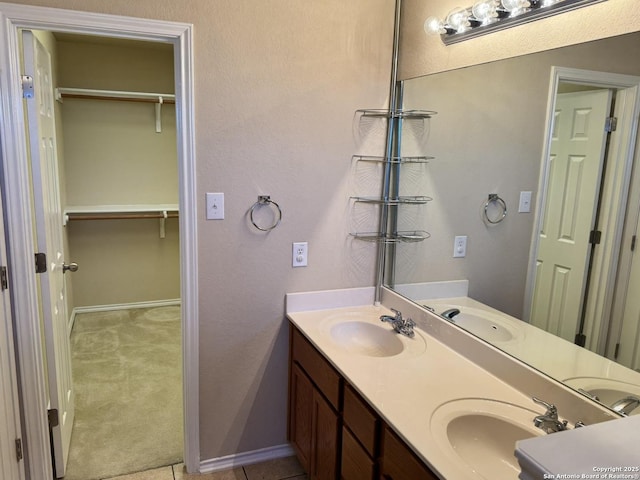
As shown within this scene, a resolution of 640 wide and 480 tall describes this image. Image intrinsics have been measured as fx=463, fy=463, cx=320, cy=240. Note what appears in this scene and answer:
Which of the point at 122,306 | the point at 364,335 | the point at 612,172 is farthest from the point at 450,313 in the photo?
the point at 122,306

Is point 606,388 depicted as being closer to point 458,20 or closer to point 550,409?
point 550,409

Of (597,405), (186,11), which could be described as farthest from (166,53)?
(597,405)

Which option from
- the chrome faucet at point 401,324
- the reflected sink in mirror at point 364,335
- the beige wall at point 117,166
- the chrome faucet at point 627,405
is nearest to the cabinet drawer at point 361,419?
the reflected sink in mirror at point 364,335

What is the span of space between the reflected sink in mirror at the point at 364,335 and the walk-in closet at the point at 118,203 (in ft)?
5.19

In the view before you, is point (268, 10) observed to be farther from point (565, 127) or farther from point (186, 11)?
point (565, 127)

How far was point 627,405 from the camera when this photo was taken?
4.11ft

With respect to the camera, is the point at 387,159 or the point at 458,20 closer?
the point at 458,20

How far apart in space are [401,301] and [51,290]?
5.15ft

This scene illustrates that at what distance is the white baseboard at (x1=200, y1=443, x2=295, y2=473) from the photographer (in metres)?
2.25

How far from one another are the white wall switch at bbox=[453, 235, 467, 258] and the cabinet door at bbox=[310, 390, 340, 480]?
820mm

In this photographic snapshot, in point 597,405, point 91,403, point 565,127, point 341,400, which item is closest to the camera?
point 597,405

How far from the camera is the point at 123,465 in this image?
2260 mm

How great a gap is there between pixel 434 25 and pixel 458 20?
123 millimetres

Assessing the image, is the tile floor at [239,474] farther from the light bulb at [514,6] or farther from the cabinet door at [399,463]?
the light bulb at [514,6]
